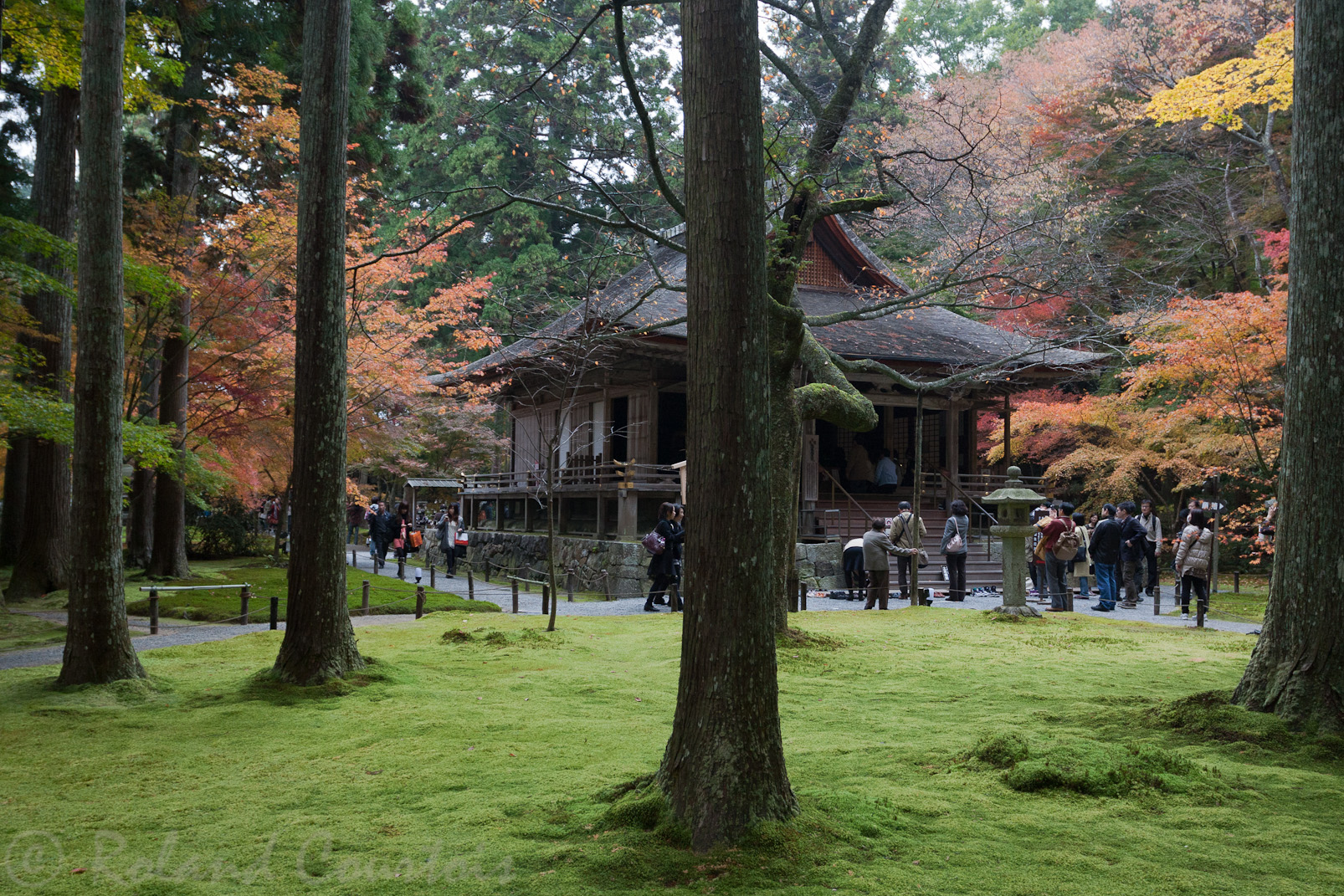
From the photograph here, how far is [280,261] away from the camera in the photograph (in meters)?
14.9

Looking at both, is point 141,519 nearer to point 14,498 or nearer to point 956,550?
point 14,498

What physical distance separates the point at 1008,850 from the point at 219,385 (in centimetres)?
1620

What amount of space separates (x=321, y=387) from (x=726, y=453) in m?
4.59

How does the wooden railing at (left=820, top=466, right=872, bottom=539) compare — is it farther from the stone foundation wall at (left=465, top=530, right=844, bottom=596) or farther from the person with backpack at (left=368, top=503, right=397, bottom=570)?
the person with backpack at (left=368, top=503, right=397, bottom=570)

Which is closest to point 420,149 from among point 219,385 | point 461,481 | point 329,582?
point 461,481

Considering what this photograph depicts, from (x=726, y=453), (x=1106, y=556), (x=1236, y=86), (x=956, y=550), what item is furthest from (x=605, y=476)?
(x=726, y=453)

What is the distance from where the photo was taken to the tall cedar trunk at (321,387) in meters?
7.08

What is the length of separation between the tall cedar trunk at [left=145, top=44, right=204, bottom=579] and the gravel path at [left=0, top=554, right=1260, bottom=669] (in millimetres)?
3290

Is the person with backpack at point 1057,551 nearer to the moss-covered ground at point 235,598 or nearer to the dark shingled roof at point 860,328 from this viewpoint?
the dark shingled roof at point 860,328

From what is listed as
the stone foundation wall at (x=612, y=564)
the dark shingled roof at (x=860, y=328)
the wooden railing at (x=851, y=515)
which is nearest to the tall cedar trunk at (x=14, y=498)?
the dark shingled roof at (x=860, y=328)

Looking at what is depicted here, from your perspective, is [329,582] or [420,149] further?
[420,149]

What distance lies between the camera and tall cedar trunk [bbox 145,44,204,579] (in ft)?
49.6

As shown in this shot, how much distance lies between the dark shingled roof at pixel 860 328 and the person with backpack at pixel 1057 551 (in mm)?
5335

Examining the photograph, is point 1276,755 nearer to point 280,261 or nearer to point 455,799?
point 455,799
